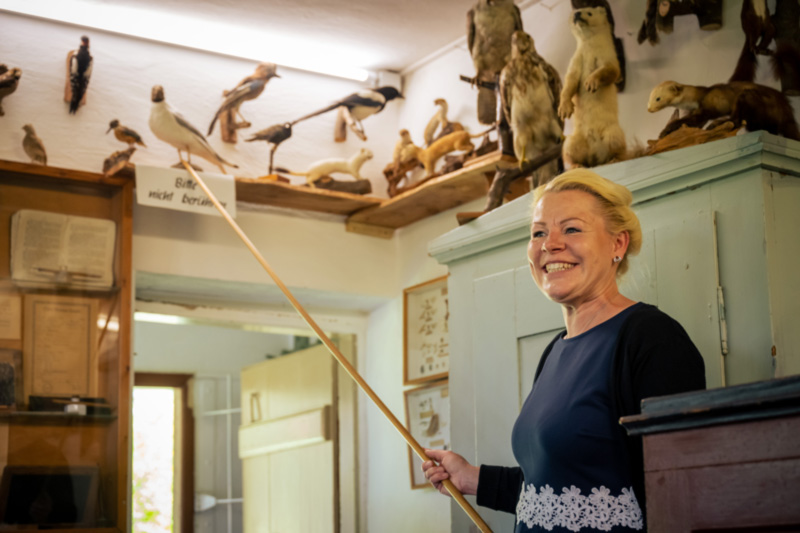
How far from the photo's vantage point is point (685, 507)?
885mm

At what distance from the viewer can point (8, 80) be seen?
291cm

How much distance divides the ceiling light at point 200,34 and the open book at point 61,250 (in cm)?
71

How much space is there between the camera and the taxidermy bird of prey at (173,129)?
2.97m

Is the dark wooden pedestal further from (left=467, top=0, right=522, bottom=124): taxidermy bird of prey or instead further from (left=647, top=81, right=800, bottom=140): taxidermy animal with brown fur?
(left=467, top=0, right=522, bottom=124): taxidermy bird of prey

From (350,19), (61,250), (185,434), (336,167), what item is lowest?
(185,434)

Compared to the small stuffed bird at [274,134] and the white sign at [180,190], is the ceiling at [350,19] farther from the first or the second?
the white sign at [180,190]

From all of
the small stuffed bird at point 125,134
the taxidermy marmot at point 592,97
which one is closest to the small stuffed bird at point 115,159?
the small stuffed bird at point 125,134

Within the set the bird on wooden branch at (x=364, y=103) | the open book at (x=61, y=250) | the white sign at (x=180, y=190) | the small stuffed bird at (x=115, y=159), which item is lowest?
the open book at (x=61, y=250)

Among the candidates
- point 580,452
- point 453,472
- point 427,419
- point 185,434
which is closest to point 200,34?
point 427,419

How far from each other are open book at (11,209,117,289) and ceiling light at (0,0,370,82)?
71 cm

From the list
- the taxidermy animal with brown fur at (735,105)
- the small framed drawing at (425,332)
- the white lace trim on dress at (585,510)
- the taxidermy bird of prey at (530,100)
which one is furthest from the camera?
the small framed drawing at (425,332)

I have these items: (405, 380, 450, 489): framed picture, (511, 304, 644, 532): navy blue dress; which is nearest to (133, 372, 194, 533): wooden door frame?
(405, 380, 450, 489): framed picture

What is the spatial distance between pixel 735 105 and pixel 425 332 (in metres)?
1.67

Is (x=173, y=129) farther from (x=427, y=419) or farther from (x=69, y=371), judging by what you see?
(x=427, y=419)
